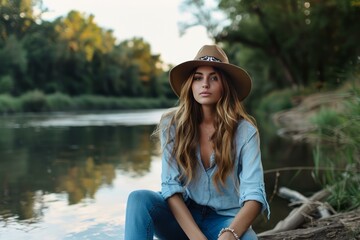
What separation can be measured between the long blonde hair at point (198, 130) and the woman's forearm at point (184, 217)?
0.38 feet

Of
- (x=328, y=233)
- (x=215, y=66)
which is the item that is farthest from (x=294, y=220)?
(x=215, y=66)

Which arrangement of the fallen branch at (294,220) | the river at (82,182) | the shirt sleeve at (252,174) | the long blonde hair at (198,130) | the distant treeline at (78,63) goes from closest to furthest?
the shirt sleeve at (252,174)
the long blonde hair at (198,130)
the fallen branch at (294,220)
the river at (82,182)
the distant treeline at (78,63)

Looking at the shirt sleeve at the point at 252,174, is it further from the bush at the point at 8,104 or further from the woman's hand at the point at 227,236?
the bush at the point at 8,104

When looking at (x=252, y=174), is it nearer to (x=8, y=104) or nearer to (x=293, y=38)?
(x=293, y=38)

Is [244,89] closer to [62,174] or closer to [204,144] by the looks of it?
[204,144]

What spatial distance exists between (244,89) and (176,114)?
1.16 feet

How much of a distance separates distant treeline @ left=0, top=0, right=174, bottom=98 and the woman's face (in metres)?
13.8

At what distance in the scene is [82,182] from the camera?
215 inches

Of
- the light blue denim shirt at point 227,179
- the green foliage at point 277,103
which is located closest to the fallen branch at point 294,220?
the light blue denim shirt at point 227,179

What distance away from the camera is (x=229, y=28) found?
2423 cm

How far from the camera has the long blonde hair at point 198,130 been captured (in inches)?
90.7

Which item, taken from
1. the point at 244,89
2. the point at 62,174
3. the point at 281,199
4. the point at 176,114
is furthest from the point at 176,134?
the point at 62,174

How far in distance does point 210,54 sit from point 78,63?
128 feet

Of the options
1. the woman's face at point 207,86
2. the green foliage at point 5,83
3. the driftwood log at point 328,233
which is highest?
→ the green foliage at point 5,83
